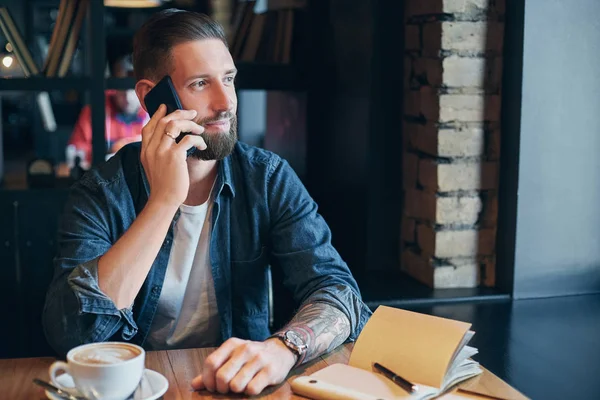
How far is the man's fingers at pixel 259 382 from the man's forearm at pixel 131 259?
0.36 metres

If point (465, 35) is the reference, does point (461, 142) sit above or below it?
below

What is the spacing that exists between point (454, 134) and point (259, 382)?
142 centimetres

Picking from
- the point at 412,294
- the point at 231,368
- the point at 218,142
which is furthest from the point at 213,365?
the point at 412,294

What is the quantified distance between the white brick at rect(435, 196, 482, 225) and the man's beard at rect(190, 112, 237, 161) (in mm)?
942

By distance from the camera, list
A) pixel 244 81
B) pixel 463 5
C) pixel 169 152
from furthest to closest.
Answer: pixel 244 81, pixel 463 5, pixel 169 152

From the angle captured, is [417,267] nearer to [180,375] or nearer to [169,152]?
[169,152]

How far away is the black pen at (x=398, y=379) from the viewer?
121cm

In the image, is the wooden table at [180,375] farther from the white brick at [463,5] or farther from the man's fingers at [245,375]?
the white brick at [463,5]

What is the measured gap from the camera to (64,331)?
4.97ft

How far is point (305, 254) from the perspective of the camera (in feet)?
5.68

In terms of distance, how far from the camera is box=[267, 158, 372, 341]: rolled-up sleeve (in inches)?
63.7

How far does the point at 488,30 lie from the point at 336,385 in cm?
154

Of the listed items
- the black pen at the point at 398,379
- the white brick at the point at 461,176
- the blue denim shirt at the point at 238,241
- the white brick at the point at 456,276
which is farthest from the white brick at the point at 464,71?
the black pen at the point at 398,379

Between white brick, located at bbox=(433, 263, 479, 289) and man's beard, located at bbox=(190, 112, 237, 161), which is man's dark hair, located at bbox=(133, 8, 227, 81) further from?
white brick, located at bbox=(433, 263, 479, 289)
